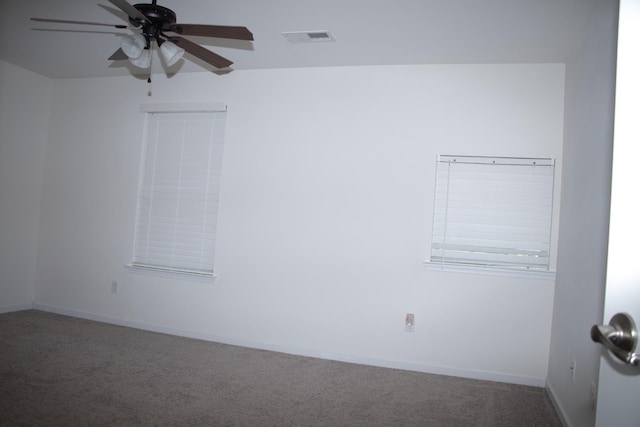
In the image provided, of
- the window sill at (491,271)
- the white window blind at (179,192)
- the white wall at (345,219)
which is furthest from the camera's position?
the white window blind at (179,192)

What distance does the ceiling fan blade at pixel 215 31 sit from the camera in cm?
218

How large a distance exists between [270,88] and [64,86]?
2.62 metres

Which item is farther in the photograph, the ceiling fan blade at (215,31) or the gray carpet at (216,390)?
the gray carpet at (216,390)

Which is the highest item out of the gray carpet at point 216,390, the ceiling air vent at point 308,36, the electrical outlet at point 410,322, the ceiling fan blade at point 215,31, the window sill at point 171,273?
the ceiling air vent at point 308,36

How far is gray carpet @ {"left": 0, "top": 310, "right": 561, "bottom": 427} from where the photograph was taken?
8.59ft

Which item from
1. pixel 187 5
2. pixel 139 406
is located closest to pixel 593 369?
pixel 139 406

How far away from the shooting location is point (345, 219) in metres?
3.91

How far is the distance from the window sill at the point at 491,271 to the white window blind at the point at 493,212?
0.04m

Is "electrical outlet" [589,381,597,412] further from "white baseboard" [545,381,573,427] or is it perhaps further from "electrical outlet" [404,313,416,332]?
"electrical outlet" [404,313,416,332]

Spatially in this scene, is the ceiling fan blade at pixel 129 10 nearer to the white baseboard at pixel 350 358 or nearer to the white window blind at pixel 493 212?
the white window blind at pixel 493 212

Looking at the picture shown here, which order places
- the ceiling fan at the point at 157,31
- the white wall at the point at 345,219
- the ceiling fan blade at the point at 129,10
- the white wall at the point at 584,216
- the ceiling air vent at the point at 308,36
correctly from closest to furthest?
1. the ceiling fan blade at the point at 129,10
2. the ceiling fan at the point at 157,31
3. the white wall at the point at 584,216
4. the ceiling air vent at the point at 308,36
5. the white wall at the point at 345,219

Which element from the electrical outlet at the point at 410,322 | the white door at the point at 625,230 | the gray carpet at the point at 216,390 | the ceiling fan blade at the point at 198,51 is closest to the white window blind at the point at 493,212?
the electrical outlet at the point at 410,322

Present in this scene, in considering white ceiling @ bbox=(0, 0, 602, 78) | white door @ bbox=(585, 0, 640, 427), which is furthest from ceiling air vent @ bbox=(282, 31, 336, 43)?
white door @ bbox=(585, 0, 640, 427)

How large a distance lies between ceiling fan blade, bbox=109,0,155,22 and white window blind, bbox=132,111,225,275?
6.97ft
